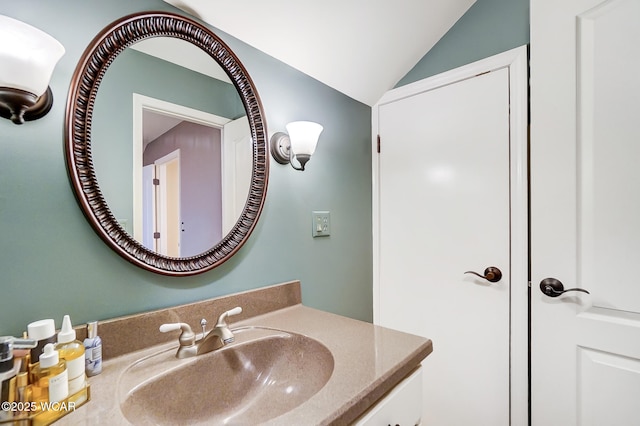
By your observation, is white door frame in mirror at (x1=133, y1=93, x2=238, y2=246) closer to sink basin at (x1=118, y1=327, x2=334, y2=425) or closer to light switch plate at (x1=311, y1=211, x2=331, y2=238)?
sink basin at (x1=118, y1=327, x2=334, y2=425)

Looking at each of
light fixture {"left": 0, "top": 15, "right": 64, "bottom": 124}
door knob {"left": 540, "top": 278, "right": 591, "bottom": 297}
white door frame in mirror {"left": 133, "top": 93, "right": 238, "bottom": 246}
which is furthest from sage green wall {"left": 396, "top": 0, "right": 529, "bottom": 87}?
light fixture {"left": 0, "top": 15, "right": 64, "bottom": 124}

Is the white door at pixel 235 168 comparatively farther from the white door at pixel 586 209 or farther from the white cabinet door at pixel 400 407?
the white door at pixel 586 209

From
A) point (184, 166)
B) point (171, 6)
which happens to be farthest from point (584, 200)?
point (171, 6)

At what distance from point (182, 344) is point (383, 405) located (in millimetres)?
552

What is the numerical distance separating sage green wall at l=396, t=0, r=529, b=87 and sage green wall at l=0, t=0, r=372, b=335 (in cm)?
55

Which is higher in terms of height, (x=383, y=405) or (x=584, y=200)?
(x=584, y=200)

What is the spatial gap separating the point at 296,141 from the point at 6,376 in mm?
988

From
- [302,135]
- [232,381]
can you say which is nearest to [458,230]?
[302,135]

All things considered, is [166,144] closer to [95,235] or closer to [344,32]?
[95,235]

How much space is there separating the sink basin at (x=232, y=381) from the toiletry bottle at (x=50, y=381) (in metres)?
0.11

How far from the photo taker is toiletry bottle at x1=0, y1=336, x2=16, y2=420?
1.61ft

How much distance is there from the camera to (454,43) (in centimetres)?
148

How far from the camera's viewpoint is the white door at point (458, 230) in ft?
4.11

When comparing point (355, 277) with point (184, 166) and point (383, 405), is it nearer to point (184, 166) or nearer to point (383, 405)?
point (383, 405)
